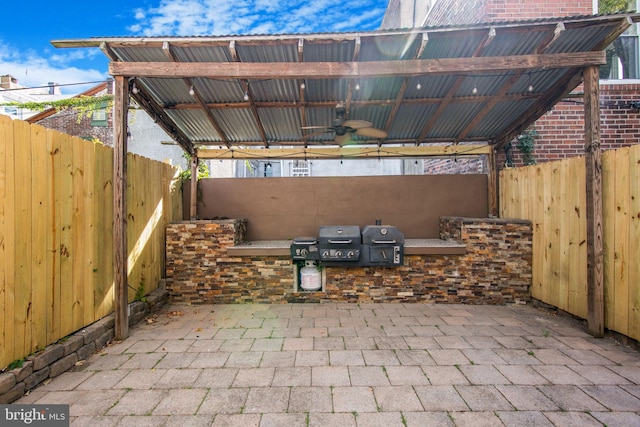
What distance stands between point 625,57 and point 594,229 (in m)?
4.83

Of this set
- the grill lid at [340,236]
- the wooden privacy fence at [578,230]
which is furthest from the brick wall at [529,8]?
the grill lid at [340,236]

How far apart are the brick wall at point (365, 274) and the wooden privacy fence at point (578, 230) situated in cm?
37

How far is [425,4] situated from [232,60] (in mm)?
7533

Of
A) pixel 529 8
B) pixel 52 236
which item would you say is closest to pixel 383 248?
pixel 52 236

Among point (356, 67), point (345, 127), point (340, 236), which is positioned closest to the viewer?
point (356, 67)

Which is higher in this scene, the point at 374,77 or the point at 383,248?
the point at 374,77

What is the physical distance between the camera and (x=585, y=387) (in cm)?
257

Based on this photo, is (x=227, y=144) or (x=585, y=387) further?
(x=227, y=144)

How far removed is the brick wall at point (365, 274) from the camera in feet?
16.1

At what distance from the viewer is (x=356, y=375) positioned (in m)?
2.77

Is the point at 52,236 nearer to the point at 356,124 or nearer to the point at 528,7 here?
the point at 356,124

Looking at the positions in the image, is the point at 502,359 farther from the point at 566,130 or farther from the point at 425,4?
the point at 425,4

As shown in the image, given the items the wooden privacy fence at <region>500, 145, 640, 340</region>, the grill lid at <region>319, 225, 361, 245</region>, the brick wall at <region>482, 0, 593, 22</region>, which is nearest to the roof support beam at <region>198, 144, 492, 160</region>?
the wooden privacy fence at <region>500, 145, 640, 340</region>

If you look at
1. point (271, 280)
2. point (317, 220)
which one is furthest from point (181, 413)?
point (317, 220)
